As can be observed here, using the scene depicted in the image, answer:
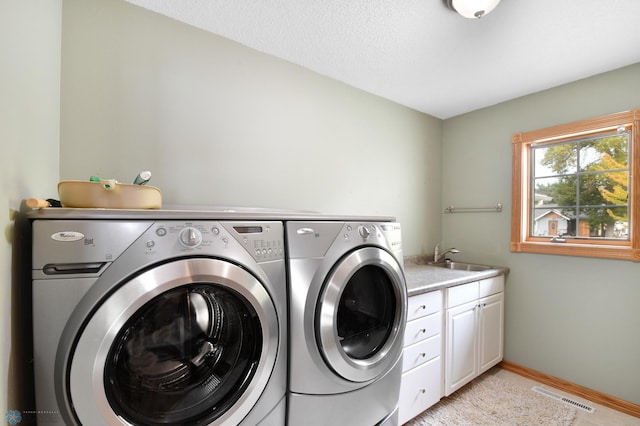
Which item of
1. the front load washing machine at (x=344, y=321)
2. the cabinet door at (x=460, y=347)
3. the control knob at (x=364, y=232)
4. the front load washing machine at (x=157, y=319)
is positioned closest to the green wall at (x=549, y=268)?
the cabinet door at (x=460, y=347)

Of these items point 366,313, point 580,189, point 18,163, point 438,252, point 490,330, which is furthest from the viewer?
point 438,252

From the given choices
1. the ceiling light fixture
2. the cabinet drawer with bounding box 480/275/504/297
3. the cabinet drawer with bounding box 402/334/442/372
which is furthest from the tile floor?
the ceiling light fixture

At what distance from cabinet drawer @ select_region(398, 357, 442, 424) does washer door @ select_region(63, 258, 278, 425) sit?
3.66 ft

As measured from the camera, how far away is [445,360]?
1852mm

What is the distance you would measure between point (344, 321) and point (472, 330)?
4.65ft

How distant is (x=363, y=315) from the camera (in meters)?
1.31

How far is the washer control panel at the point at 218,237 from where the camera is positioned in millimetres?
764

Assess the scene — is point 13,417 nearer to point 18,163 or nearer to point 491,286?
point 18,163

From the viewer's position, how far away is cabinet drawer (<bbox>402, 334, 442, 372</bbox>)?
1596 mm

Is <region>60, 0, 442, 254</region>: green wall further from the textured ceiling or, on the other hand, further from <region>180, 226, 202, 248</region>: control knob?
<region>180, 226, 202, 248</region>: control knob

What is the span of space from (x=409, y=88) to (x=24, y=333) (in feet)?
8.46

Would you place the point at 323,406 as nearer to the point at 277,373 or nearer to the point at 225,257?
the point at 277,373

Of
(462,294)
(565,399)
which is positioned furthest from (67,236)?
(565,399)

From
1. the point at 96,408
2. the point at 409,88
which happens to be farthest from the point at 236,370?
the point at 409,88
